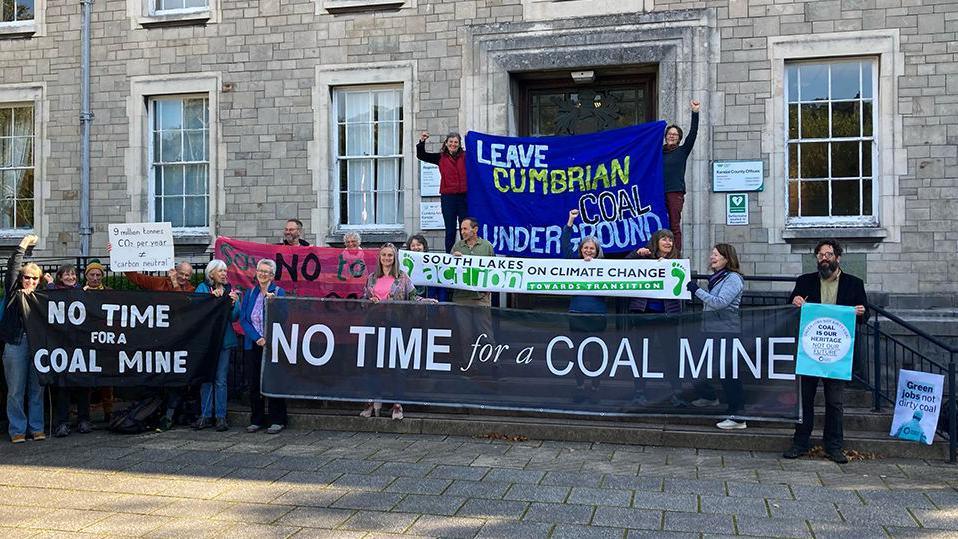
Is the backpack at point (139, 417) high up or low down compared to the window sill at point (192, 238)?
down

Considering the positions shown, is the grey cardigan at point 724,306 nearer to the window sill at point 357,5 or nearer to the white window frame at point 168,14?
the window sill at point 357,5

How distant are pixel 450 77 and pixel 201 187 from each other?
447 centimetres

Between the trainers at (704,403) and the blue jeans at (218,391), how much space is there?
476cm

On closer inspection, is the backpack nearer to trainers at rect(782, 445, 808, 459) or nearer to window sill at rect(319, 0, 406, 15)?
trainers at rect(782, 445, 808, 459)

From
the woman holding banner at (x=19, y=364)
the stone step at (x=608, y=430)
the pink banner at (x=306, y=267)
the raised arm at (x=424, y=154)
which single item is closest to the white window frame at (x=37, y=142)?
the pink banner at (x=306, y=267)

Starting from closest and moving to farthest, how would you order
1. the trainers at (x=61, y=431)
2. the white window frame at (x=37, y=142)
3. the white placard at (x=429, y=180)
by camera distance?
the trainers at (x=61, y=431), the white placard at (x=429, y=180), the white window frame at (x=37, y=142)

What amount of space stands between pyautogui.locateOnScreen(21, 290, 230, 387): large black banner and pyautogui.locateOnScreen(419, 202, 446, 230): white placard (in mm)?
3940

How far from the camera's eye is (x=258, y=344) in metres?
8.49

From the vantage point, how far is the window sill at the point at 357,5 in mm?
12234

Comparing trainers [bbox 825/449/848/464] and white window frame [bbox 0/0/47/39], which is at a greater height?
white window frame [bbox 0/0/47/39]

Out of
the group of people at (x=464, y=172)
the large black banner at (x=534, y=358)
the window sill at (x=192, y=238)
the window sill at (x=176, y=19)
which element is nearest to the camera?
the large black banner at (x=534, y=358)

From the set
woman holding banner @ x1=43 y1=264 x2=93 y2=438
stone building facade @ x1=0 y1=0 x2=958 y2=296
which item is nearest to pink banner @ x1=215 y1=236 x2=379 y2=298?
woman holding banner @ x1=43 y1=264 x2=93 y2=438

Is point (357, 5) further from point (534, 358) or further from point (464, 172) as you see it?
point (534, 358)

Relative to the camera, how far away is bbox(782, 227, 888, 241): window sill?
10617 mm
